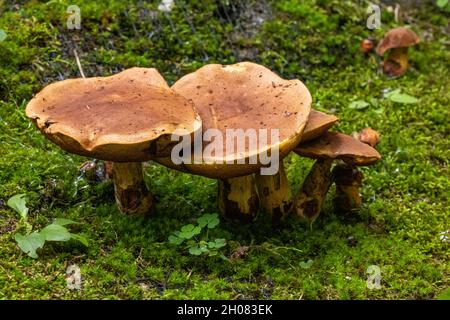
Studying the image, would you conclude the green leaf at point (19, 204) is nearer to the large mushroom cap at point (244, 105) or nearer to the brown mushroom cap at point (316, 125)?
the large mushroom cap at point (244, 105)

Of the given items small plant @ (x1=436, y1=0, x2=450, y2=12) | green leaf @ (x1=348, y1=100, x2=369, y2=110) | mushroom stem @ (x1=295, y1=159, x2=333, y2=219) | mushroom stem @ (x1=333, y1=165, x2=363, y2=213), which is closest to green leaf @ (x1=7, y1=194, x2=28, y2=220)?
mushroom stem @ (x1=295, y1=159, x2=333, y2=219)

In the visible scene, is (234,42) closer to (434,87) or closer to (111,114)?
(434,87)

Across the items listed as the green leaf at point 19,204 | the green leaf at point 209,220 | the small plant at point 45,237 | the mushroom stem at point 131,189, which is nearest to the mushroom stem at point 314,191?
the green leaf at point 209,220

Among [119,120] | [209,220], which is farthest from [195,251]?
[119,120]

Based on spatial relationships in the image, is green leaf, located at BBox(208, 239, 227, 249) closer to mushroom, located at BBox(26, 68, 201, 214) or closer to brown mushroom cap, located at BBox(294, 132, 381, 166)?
mushroom, located at BBox(26, 68, 201, 214)

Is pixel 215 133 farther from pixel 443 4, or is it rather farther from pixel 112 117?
pixel 443 4

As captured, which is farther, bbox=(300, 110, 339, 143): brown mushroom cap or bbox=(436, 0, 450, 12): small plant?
bbox=(436, 0, 450, 12): small plant
